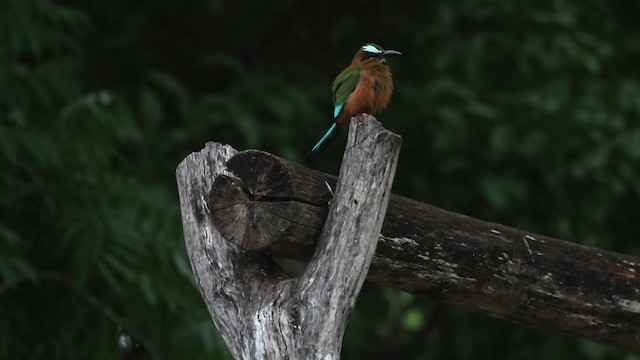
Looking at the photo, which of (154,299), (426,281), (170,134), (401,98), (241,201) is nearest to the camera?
(241,201)

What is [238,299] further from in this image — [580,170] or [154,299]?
[580,170]

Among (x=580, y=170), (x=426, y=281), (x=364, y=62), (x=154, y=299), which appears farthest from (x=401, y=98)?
(x=426, y=281)

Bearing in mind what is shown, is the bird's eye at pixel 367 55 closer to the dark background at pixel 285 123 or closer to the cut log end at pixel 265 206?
the cut log end at pixel 265 206

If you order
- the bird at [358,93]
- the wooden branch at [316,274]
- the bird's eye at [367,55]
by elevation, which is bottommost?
the wooden branch at [316,274]

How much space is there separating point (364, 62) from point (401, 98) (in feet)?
8.60

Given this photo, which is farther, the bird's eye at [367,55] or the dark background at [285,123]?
the dark background at [285,123]

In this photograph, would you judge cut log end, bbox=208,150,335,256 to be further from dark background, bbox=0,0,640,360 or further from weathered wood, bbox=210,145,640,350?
dark background, bbox=0,0,640,360

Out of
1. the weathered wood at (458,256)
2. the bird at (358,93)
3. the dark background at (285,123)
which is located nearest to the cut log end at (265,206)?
the weathered wood at (458,256)

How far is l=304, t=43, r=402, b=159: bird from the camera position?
11.3 ft

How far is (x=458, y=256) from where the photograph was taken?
9.73ft

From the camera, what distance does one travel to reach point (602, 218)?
20.8ft

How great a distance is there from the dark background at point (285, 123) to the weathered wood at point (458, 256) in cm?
195

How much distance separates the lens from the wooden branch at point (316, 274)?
2.52 metres

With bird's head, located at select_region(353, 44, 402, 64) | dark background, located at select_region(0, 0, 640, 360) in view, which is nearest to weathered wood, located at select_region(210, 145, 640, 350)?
bird's head, located at select_region(353, 44, 402, 64)
